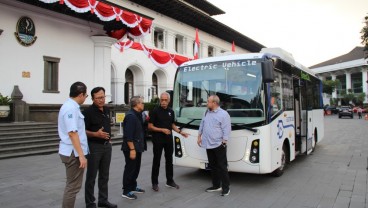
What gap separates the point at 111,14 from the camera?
593 inches

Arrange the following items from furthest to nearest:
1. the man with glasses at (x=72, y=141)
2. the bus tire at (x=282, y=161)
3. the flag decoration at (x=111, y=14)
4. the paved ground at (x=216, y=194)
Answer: the flag decoration at (x=111, y=14) < the bus tire at (x=282, y=161) < the paved ground at (x=216, y=194) < the man with glasses at (x=72, y=141)

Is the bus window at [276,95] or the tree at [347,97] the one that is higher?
the tree at [347,97]

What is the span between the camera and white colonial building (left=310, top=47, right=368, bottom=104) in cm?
8156

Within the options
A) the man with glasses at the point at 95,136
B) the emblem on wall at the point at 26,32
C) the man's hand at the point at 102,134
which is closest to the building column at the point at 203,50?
the emblem on wall at the point at 26,32

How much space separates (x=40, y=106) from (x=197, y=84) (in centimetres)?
976

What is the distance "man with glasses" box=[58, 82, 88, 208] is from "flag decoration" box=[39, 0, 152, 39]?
9540 millimetres

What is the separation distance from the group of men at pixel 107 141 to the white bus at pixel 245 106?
614mm

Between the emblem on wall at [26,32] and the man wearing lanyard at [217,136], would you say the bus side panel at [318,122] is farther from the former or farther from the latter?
the emblem on wall at [26,32]

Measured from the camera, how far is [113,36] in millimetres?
18406

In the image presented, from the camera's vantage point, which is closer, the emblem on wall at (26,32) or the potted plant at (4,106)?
the potted plant at (4,106)

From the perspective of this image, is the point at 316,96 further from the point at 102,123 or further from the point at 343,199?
the point at 102,123

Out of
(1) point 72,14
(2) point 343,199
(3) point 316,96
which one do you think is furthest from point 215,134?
(1) point 72,14

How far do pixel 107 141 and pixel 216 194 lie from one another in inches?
95.4

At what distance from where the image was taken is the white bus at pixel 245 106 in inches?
260
